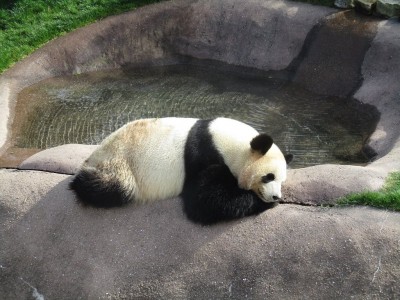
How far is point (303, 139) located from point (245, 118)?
1200 millimetres

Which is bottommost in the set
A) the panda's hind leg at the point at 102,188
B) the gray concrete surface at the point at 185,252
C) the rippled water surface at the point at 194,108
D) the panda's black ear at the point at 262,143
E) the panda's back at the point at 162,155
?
the rippled water surface at the point at 194,108

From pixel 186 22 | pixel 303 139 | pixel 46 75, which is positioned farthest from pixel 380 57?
pixel 46 75

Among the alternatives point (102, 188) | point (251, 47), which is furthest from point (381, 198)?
point (251, 47)

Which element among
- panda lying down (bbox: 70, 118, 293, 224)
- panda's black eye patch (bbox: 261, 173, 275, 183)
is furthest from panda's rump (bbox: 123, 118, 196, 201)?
panda's black eye patch (bbox: 261, 173, 275, 183)

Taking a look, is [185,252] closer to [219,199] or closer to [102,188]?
[219,199]

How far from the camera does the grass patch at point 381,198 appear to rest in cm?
503

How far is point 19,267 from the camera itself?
5.39 meters

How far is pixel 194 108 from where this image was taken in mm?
9297

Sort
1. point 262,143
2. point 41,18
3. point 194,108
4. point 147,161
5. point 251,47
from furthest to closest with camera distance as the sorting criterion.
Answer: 1. point 41,18
2. point 251,47
3. point 194,108
4. point 147,161
5. point 262,143

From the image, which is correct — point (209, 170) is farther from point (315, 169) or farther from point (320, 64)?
point (320, 64)

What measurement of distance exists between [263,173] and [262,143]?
287 millimetres

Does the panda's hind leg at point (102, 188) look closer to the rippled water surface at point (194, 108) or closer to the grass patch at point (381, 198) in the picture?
the grass patch at point (381, 198)

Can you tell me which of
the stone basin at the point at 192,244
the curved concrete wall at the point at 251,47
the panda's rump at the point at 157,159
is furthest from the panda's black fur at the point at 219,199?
the curved concrete wall at the point at 251,47

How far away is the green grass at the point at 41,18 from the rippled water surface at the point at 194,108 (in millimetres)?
1275
